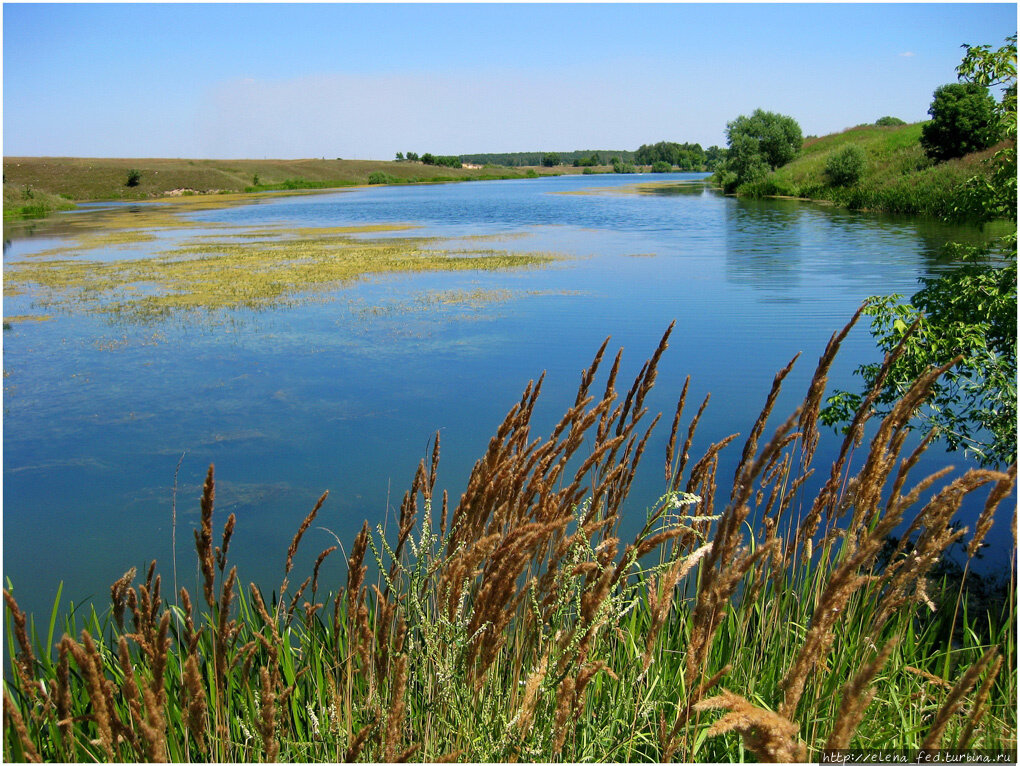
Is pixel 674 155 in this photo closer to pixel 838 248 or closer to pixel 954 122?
pixel 954 122

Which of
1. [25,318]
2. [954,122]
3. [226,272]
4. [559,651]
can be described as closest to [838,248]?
[954,122]

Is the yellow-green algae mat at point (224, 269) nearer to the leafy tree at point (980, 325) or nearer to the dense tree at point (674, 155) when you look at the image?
the leafy tree at point (980, 325)

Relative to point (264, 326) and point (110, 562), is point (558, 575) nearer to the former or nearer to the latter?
point (110, 562)

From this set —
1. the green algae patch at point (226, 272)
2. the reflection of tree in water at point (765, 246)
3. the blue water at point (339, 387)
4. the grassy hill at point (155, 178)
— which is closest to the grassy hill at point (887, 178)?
the reflection of tree in water at point (765, 246)

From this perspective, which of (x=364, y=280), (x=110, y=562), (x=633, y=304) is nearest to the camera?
(x=110, y=562)

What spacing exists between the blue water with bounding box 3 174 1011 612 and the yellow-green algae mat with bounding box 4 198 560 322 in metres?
0.91

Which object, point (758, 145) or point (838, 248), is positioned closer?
point (838, 248)

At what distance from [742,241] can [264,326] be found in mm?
14757

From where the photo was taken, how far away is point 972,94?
2789 cm

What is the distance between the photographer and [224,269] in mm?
17859

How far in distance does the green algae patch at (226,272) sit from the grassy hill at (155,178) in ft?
84.3

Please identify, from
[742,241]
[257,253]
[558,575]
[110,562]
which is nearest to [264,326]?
[110,562]

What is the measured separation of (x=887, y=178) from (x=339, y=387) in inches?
1196

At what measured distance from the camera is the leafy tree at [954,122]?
2784cm
